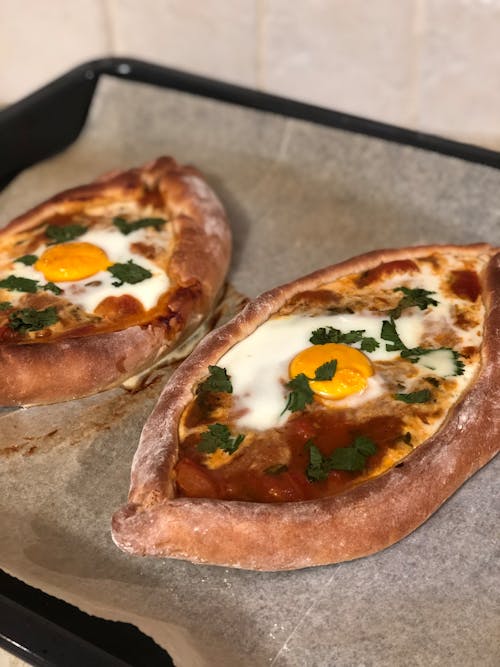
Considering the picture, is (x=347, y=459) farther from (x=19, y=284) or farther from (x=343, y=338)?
(x=19, y=284)

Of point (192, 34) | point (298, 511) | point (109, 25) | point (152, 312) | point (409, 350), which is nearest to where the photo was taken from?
point (298, 511)

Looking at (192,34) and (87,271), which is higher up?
(87,271)

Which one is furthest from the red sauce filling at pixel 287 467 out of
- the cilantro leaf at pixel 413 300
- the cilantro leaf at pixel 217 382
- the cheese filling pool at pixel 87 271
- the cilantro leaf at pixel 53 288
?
the cilantro leaf at pixel 53 288

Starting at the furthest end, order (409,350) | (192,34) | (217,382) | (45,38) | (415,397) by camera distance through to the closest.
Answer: (45,38) → (192,34) → (409,350) → (217,382) → (415,397)

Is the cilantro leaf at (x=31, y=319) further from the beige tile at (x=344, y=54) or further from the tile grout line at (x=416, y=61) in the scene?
the tile grout line at (x=416, y=61)

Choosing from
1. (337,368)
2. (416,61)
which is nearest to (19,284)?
(337,368)

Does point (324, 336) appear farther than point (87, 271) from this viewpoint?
No

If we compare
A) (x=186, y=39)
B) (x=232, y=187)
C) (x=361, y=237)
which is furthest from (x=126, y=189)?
(x=186, y=39)

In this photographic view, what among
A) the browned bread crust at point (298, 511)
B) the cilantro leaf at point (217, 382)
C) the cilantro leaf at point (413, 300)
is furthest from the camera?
the cilantro leaf at point (413, 300)
